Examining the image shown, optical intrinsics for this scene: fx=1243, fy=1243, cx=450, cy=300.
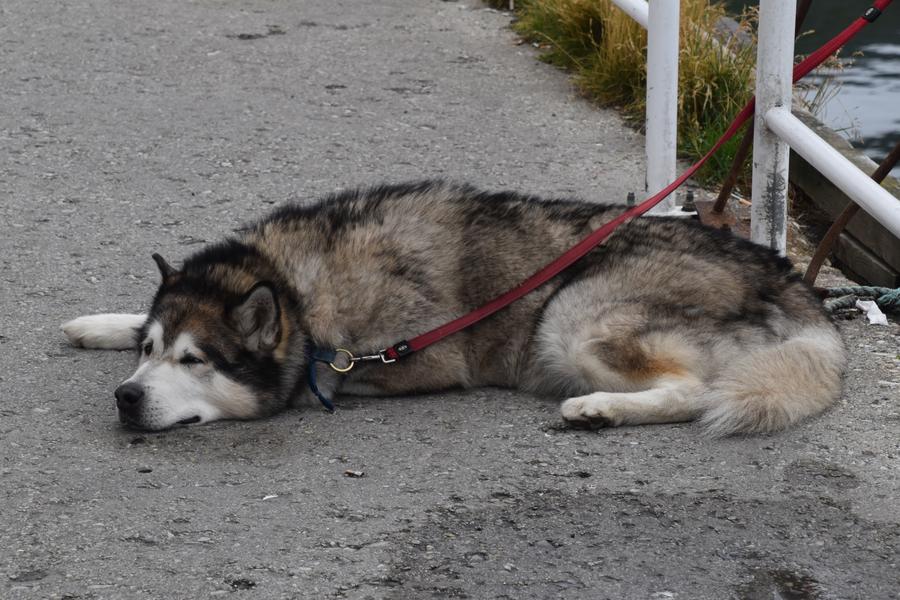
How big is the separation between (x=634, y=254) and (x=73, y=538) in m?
2.22

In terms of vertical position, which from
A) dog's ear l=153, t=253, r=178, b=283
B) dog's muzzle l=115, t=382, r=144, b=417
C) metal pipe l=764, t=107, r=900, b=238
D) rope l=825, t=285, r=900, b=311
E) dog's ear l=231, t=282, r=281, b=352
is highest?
metal pipe l=764, t=107, r=900, b=238

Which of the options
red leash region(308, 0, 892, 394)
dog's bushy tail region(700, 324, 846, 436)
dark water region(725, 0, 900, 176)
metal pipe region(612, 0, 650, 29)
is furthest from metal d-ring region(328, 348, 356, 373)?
dark water region(725, 0, 900, 176)

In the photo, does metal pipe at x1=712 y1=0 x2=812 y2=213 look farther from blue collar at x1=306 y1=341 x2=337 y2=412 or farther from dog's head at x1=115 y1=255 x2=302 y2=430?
dog's head at x1=115 y1=255 x2=302 y2=430

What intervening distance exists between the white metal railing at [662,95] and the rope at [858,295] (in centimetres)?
98

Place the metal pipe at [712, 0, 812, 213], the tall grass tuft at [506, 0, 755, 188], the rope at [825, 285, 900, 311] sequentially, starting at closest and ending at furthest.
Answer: the rope at [825, 285, 900, 311]
the metal pipe at [712, 0, 812, 213]
the tall grass tuft at [506, 0, 755, 188]

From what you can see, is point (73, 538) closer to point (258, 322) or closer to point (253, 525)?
point (253, 525)

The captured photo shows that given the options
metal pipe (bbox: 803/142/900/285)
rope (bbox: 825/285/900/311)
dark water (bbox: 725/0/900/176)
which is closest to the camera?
metal pipe (bbox: 803/142/900/285)

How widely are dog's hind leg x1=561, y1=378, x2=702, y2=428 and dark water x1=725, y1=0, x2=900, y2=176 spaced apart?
3.97 metres

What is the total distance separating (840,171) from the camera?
4.53 meters

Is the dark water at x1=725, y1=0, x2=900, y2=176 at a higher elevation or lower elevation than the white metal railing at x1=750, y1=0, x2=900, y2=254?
lower

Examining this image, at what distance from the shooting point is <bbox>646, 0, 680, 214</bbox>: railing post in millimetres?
5852

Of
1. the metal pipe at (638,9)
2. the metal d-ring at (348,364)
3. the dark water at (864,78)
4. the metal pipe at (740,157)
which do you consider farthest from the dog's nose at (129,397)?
the dark water at (864,78)

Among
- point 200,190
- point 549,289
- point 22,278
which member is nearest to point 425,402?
point 549,289

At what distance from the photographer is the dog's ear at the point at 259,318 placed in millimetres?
4316
